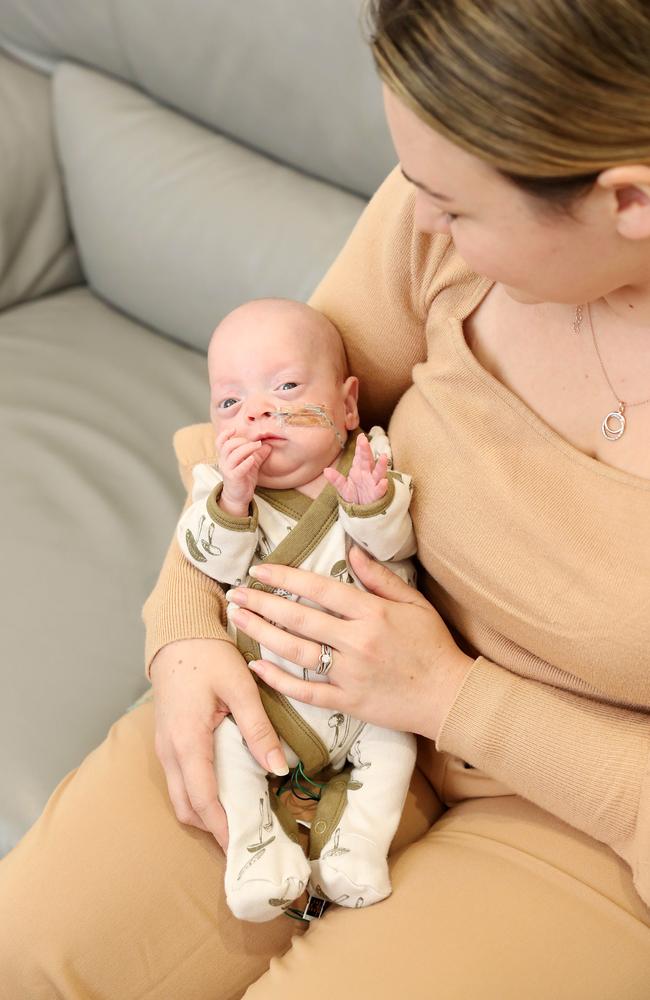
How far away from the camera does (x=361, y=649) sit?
39.3 inches

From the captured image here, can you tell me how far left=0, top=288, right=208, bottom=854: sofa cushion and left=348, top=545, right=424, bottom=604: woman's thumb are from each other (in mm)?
435

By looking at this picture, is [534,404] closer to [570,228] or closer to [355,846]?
[570,228]

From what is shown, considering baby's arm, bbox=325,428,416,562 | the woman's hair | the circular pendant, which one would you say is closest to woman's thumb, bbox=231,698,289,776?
baby's arm, bbox=325,428,416,562

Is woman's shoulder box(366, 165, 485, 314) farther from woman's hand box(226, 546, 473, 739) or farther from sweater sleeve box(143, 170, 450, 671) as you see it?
woman's hand box(226, 546, 473, 739)

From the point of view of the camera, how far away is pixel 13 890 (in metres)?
0.98

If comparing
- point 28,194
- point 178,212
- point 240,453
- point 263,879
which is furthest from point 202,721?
point 28,194

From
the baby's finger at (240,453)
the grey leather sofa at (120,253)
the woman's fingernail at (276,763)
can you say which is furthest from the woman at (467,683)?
the grey leather sofa at (120,253)

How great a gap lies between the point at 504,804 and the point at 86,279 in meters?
1.34

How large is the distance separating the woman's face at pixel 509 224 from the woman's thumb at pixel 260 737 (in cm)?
48

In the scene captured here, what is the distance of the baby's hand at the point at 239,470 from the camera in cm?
100

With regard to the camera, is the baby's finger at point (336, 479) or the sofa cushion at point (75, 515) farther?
the sofa cushion at point (75, 515)

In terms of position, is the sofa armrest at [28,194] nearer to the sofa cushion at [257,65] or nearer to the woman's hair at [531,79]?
the sofa cushion at [257,65]

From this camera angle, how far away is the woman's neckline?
0.92 m

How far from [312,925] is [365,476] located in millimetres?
445
